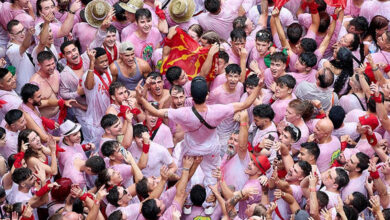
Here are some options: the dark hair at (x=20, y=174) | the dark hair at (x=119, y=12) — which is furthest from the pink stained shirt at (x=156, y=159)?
the dark hair at (x=119, y=12)

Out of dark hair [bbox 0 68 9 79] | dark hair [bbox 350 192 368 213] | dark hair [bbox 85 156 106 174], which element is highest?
dark hair [bbox 350 192 368 213]

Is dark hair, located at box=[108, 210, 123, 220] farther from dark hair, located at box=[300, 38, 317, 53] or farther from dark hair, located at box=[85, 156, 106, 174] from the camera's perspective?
dark hair, located at box=[300, 38, 317, 53]

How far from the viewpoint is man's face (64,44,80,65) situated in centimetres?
1100

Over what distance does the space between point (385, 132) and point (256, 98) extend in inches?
61.7

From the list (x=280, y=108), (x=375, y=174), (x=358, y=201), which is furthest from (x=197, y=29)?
(x=358, y=201)

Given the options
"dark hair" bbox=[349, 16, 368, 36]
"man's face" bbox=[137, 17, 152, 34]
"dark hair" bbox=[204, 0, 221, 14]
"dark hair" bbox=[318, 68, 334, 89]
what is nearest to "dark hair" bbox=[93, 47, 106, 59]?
"man's face" bbox=[137, 17, 152, 34]

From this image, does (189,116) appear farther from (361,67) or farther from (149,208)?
(361,67)

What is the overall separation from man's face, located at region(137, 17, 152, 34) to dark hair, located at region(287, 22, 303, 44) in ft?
5.99

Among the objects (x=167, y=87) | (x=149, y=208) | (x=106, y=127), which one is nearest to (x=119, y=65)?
(x=167, y=87)

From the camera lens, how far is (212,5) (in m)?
11.9

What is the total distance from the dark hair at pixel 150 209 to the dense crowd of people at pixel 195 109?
1cm

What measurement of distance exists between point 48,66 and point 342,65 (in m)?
3.66

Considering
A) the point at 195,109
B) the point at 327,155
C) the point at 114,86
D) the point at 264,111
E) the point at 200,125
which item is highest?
the point at 195,109

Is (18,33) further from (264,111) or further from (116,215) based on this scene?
(116,215)
